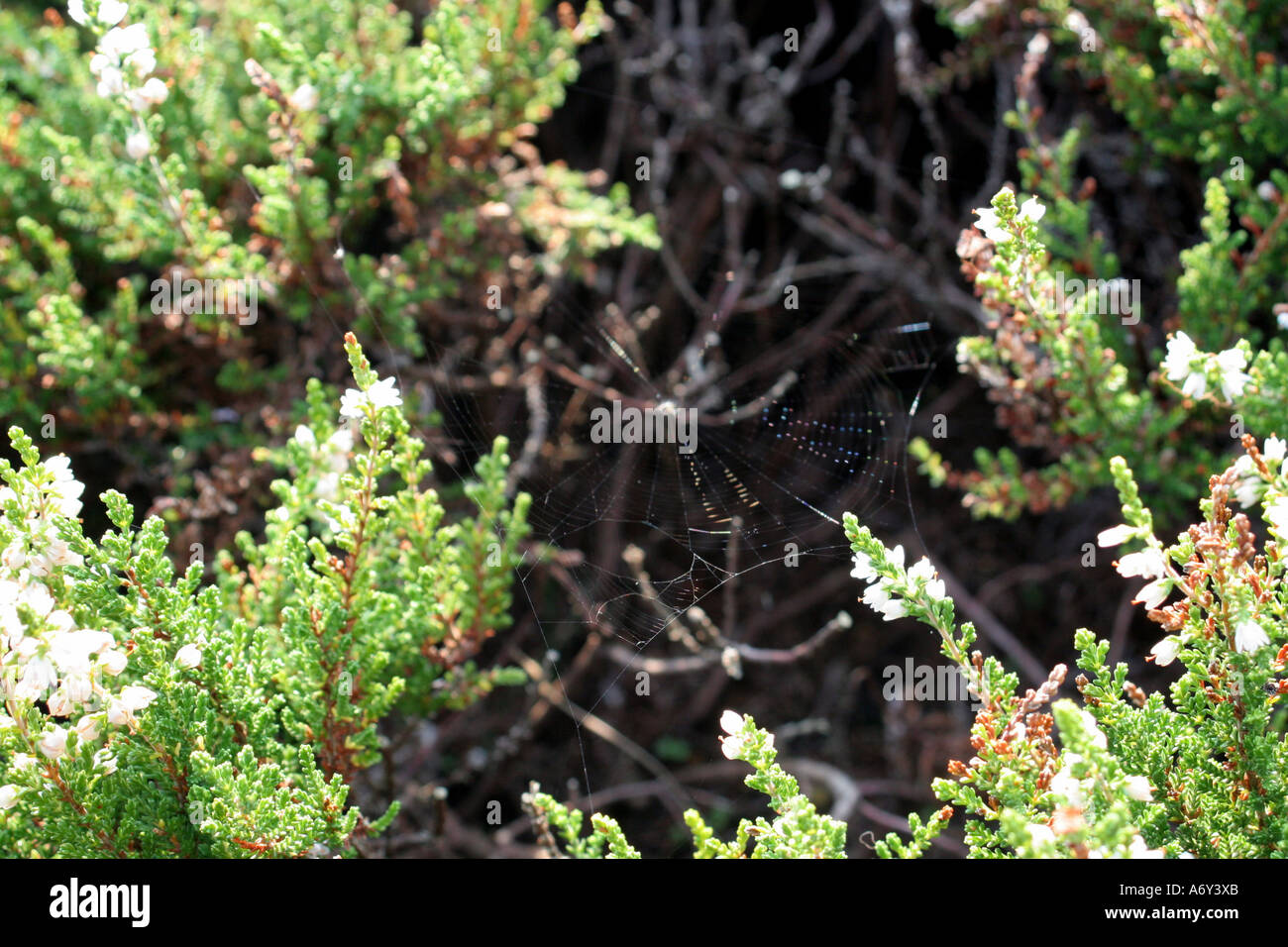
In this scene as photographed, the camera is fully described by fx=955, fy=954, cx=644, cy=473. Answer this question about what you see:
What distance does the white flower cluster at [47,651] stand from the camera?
1286 millimetres

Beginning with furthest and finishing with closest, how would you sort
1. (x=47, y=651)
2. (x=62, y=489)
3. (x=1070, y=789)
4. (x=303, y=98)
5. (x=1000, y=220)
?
(x=303, y=98) < (x=1000, y=220) < (x=62, y=489) < (x=47, y=651) < (x=1070, y=789)

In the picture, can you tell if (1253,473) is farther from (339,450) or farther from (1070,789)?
(339,450)

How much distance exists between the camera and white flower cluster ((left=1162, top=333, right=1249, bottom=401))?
60.8 inches

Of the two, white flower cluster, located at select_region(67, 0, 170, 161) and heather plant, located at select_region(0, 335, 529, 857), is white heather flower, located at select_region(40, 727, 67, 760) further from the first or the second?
white flower cluster, located at select_region(67, 0, 170, 161)

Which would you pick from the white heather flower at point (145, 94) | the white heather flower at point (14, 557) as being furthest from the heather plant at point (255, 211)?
the white heather flower at point (14, 557)

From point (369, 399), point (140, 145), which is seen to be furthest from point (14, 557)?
point (140, 145)

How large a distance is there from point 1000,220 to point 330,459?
124 cm

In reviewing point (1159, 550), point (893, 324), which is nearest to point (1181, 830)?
point (1159, 550)

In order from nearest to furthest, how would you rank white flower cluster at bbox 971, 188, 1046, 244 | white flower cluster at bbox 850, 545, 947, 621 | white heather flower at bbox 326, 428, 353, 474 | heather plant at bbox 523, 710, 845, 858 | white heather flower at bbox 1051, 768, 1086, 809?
white heather flower at bbox 1051, 768, 1086, 809 < heather plant at bbox 523, 710, 845, 858 < white flower cluster at bbox 850, 545, 947, 621 < white flower cluster at bbox 971, 188, 1046, 244 < white heather flower at bbox 326, 428, 353, 474

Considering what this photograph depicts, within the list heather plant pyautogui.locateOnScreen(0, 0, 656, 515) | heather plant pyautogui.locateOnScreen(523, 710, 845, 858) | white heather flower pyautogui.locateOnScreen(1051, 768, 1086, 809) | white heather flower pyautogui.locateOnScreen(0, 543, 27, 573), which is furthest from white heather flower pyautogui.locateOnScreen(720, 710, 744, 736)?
heather plant pyautogui.locateOnScreen(0, 0, 656, 515)

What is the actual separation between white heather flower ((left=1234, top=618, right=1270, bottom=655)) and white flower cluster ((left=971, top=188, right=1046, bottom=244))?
2.20 feet

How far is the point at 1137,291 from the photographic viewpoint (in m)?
2.39

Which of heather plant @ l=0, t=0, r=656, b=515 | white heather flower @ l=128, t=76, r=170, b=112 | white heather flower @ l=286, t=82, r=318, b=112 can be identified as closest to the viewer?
white heather flower @ l=128, t=76, r=170, b=112

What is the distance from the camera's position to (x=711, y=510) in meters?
2.22
